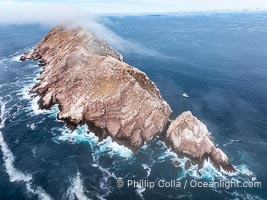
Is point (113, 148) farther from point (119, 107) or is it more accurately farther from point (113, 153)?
point (119, 107)

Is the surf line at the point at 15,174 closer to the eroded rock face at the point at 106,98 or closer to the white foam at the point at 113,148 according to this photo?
the eroded rock face at the point at 106,98

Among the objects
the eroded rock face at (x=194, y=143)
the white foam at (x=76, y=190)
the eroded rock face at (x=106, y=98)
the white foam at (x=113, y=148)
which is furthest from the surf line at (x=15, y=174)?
the eroded rock face at (x=194, y=143)

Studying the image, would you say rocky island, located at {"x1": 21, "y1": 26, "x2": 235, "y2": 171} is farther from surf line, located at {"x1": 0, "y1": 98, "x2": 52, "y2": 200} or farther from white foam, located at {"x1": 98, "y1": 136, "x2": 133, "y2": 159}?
surf line, located at {"x1": 0, "y1": 98, "x2": 52, "y2": 200}

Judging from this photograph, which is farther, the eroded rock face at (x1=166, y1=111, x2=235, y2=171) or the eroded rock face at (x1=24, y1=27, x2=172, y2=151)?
the eroded rock face at (x1=24, y1=27, x2=172, y2=151)

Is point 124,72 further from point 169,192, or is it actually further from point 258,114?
point 258,114

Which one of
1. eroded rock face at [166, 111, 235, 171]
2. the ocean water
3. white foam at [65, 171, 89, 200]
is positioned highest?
eroded rock face at [166, 111, 235, 171]

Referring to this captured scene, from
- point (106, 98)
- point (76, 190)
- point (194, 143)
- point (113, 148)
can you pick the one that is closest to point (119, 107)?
point (106, 98)

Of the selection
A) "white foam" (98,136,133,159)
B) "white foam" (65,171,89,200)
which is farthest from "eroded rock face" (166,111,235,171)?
"white foam" (65,171,89,200)
